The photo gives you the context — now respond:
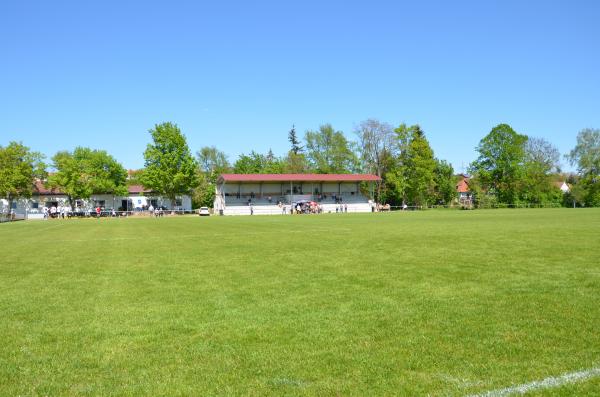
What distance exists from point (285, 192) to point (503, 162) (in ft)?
126

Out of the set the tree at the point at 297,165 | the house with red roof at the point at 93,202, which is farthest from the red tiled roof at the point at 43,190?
the tree at the point at 297,165

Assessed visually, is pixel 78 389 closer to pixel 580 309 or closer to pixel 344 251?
pixel 580 309

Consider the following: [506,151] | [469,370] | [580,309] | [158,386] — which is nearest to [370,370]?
[469,370]

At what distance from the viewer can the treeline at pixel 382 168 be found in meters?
76.1

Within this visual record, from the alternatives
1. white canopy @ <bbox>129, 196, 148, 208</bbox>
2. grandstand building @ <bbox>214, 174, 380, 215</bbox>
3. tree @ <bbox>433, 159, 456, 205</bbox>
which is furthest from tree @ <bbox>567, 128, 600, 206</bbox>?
white canopy @ <bbox>129, 196, 148, 208</bbox>

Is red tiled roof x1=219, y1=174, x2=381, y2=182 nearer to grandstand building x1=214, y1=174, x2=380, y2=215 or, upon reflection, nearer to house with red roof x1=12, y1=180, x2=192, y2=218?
grandstand building x1=214, y1=174, x2=380, y2=215

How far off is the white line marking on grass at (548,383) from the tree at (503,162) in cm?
8586

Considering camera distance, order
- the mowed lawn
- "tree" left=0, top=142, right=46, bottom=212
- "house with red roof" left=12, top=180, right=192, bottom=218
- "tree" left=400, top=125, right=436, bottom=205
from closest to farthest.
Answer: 1. the mowed lawn
2. "tree" left=0, top=142, right=46, bottom=212
3. "house with red roof" left=12, top=180, right=192, bottom=218
4. "tree" left=400, top=125, right=436, bottom=205

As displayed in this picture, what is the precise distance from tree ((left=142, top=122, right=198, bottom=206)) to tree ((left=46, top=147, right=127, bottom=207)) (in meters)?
7.60

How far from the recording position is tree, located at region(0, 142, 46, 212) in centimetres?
7012

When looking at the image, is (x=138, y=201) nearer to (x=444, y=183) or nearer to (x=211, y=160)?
(x=211, y=160)

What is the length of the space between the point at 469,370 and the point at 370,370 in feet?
2.93

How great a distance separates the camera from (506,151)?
83.9 m

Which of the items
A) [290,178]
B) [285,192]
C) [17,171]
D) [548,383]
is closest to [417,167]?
[290,178]
